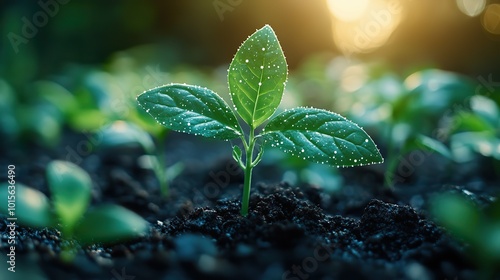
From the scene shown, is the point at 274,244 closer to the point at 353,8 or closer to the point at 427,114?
the point at 427,114

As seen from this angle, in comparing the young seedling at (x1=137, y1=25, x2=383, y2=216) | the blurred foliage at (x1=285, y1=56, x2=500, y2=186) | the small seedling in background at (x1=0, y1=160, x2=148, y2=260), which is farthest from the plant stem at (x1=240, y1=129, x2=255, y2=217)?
the blurred foliage at (x1=285, y1=56, x2=500, y2=186)

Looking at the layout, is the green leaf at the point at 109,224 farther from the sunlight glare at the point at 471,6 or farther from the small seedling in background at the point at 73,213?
the sunlight glare at the point at 471,6

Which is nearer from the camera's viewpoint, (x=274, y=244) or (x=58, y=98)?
(x=274, y=244)

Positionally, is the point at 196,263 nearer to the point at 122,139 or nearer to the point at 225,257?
the point at 225,257

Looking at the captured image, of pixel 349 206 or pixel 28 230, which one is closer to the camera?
pixel 28 230

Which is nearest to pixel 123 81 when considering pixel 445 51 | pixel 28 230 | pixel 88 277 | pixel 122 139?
pixel 122 139

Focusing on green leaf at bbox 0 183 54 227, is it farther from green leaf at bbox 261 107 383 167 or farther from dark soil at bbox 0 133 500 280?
green leaf at bbox 261 107 383 167

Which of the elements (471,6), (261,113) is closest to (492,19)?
(471,6)
